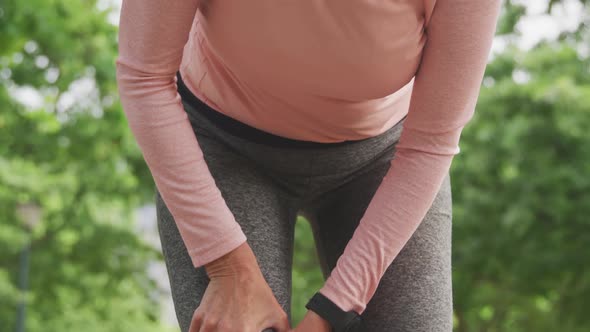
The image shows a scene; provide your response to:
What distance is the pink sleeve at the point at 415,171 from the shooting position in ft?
4.68

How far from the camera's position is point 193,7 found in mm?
1361

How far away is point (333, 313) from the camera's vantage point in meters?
1.48

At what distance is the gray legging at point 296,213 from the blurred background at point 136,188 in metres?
6.06

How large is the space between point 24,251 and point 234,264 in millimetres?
11190

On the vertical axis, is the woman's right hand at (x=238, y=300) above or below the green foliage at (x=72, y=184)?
above

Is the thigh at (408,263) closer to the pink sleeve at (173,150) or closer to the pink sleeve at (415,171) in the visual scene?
the pink sleeve at (415,171)

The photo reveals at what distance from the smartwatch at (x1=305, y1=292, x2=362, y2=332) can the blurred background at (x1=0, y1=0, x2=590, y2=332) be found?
6.32 m

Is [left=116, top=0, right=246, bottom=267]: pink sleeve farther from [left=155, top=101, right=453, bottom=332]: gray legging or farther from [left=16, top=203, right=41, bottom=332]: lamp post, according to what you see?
[left=16, top=203, right=41, bottom=332]: lamp post

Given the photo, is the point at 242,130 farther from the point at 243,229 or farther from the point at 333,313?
the point at 333,313

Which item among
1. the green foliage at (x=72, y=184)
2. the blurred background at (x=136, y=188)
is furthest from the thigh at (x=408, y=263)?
the green foliage at (x=72, y=184)

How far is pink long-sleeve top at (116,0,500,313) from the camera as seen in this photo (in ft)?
4.46

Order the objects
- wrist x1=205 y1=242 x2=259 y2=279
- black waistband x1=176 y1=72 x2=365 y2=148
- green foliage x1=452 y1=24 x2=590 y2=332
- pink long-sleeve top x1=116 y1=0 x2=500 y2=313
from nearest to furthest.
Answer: pink long-sleeve top x1=116 y1=0 x2=500 y2=313
wrist x1=205 y1=242 x2=259 y2=279
black waistband x1=176 y1=72 x2=365 y2=148
green foliage x1=452 y1=24 x2=590 y2=332

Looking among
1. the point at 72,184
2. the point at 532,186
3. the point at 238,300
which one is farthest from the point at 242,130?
the point at 72,184

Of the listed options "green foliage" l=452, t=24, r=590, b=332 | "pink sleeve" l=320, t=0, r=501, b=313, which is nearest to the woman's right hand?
"pink sleeve" l=320, t=0, r=501, b=313
